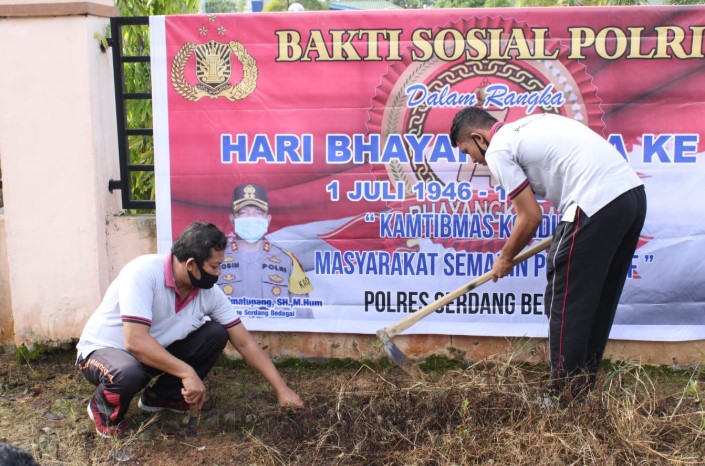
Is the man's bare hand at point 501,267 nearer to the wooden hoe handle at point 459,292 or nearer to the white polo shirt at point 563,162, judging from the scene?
the wooden hoe handle at point 459,292

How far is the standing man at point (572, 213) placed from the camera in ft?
11.1

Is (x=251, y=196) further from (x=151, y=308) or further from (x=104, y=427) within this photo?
(x=104, y=427)

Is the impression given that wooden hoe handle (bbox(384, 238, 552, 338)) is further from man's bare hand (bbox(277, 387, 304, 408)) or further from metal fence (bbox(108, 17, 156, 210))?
metal fence (bbox(108, 17, 156, 210))

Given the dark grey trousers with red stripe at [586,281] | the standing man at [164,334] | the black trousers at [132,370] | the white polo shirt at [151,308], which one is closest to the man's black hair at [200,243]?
the standing man at [164,334]

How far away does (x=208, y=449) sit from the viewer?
11.6 ft

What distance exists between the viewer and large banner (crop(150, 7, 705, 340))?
4.13 metres

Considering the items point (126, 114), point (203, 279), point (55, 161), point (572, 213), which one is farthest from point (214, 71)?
point (572, 213)

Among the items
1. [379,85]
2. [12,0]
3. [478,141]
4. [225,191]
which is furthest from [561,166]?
[12,0]

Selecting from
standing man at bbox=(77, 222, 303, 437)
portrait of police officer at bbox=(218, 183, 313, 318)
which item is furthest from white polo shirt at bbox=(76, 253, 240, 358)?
portrait of police officer at bbox=(218, 183, 313, 318)

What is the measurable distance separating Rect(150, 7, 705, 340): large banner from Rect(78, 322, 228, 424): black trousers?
68 centimetres

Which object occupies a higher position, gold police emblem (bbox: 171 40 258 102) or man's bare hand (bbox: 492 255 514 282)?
gold police emblem (bbox: 171 40 258 102)

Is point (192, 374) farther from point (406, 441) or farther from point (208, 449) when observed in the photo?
point (406, 441)

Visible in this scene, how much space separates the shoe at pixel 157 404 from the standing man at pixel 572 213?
6.22 ft

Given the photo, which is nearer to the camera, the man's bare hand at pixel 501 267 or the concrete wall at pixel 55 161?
the man's bare hand at pixel 501 267
